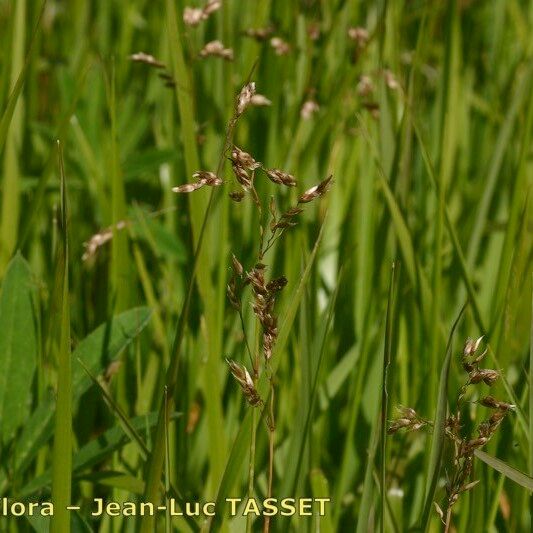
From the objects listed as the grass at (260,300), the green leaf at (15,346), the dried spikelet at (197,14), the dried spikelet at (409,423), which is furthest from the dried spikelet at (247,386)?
the dried spikelet at (197,14)

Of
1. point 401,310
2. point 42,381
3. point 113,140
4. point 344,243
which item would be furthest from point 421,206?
point 42,381

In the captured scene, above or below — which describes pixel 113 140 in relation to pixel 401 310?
above

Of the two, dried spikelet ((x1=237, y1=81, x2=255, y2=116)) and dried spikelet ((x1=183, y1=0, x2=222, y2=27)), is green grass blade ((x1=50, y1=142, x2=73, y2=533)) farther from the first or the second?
dried spikelet ((x1=183, y1=0, x2=222, y2=27))

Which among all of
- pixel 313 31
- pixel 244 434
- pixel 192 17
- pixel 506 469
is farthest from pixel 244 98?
pixel 313 31

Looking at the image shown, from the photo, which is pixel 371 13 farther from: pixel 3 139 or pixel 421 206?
pixel 3 139

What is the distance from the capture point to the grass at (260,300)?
2.87ft

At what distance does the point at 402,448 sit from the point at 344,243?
1.35 feet

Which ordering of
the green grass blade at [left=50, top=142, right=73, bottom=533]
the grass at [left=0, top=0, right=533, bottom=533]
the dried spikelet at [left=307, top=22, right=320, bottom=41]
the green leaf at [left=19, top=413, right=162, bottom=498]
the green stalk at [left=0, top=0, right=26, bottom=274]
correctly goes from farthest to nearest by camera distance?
the dried spikelet at [left=307, top=22, right=320, bottom=41]
the green stalk at [left=0, top=0, right=26, bottom=274]
the green leaf at [left=19, top=413, right=162, bottom=498]
the grass at [left=0, top=0, right=533, bottom=533]
the green grass blade at [left=50, top=142, right=73, bottom=533]

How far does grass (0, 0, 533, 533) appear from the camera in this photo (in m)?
0.87

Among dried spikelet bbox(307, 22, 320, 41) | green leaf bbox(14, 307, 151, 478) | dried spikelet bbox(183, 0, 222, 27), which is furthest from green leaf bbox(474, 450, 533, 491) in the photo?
dried spikelet bbox(307, 22, 320, 41)

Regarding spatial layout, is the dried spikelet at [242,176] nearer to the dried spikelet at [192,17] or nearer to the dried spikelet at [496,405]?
the dried spikelet at [496,405]

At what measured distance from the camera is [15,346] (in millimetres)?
1107

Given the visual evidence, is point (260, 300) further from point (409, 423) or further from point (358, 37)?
point (358, 37)

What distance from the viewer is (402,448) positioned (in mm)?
1221
